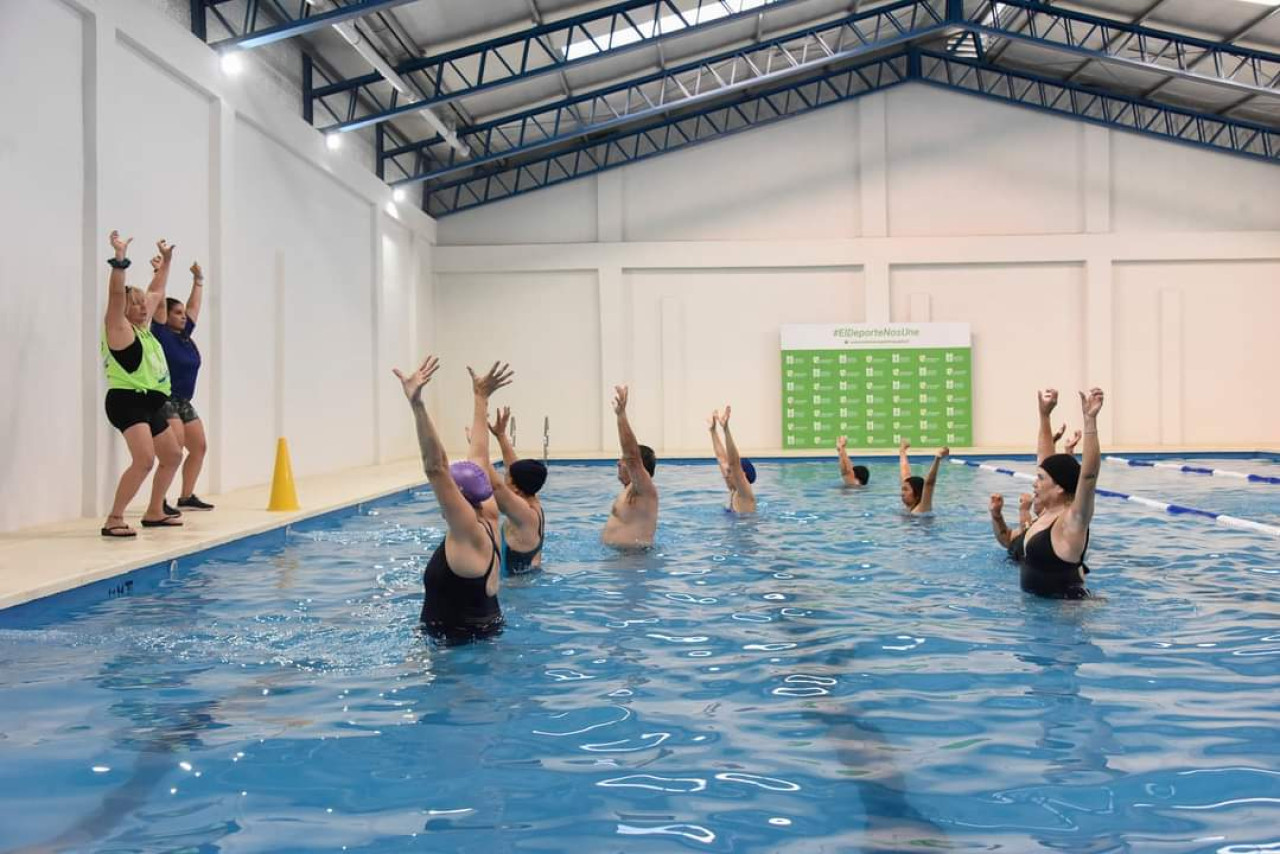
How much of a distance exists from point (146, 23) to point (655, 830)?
31.3 ft

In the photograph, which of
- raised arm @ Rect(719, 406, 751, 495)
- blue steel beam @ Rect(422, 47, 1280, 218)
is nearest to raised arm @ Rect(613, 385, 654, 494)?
raised arm @ Rect(719, 406, 751, 495)

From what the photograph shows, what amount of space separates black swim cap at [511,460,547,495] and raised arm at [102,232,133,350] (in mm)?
3215

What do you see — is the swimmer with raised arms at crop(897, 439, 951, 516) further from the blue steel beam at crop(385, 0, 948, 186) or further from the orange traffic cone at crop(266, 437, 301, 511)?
the blue steel beam at crop(385, 0, 948, 186)

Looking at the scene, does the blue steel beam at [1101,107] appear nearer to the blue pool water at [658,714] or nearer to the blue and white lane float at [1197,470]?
the blue and white lane float at [1197,470]

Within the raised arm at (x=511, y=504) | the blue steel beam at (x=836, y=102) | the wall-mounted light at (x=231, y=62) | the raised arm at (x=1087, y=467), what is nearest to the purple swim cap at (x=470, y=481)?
the raised arm at (x=511, y=504)

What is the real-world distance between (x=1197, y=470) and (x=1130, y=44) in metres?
7.82

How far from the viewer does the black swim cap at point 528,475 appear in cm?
579

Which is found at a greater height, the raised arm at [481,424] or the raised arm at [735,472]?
the raised arm at [481,424]

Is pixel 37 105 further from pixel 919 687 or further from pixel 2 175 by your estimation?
pixel 919 687

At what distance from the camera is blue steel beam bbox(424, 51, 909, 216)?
2130cm

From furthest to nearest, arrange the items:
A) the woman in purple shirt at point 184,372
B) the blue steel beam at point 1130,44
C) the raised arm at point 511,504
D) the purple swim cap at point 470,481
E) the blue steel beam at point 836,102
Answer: the blue steel beam at point 836,102 → the blue steel beam at point 1130,44 → the woman in purple shirt at point 184,372 → the raised arm at point 511,504 → the purple swim cap at point 470,481

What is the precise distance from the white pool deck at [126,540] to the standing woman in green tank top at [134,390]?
35 cm

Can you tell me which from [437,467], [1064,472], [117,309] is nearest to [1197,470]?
[1064,472]

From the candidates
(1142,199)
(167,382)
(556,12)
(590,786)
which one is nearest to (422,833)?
(590,786)
